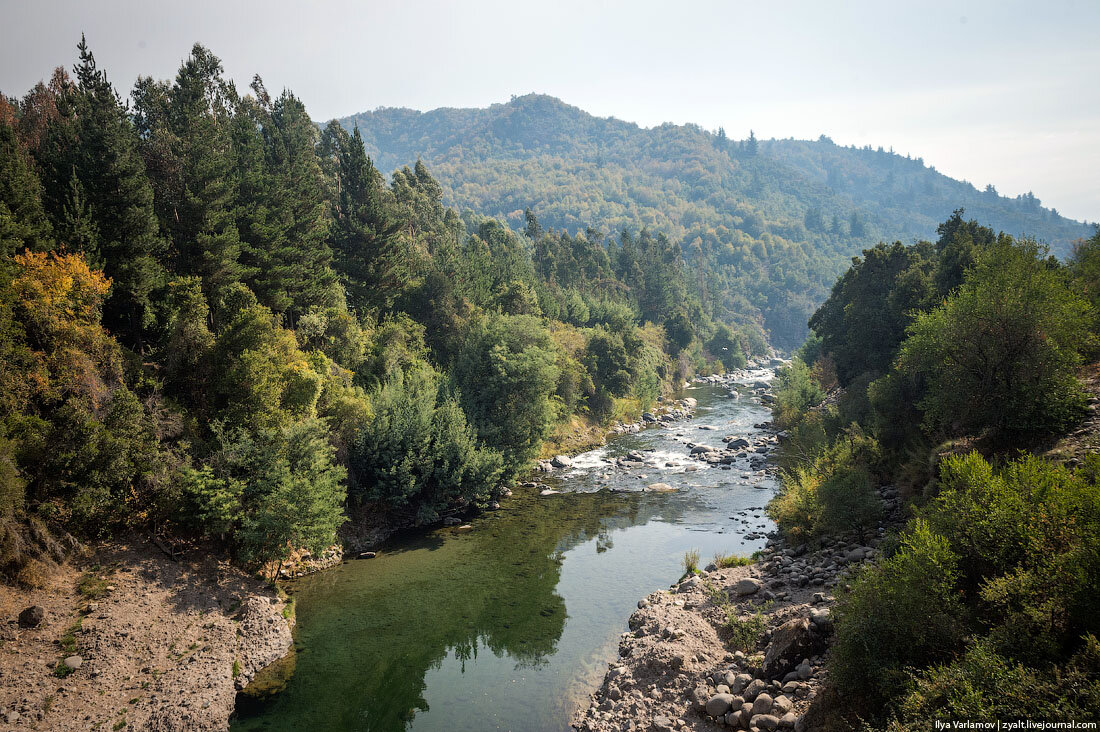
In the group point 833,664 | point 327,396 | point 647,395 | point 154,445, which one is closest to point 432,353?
point 327,396

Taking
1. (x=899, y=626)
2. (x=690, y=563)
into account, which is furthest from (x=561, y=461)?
(x=899, y=626)

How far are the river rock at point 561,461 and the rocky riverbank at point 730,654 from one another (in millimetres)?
25774

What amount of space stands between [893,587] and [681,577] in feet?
51.7

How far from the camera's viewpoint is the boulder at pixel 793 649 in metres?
17.8

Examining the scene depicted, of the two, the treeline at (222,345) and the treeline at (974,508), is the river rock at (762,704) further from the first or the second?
the treeline at (222,345)

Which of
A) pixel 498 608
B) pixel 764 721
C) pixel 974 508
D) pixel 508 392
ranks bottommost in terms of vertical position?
pixel 498 608

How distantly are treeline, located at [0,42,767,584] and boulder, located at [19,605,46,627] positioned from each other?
148cm

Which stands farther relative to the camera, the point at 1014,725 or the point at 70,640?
the point at 70,640

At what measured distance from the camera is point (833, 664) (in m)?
14.9

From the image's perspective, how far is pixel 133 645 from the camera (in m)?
19.9

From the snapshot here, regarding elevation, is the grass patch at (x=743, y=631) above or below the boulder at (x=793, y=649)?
below

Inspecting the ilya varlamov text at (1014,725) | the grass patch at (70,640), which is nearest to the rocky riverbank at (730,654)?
the ilya varlamov text at (1014,725)

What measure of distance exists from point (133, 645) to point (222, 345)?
15.4m

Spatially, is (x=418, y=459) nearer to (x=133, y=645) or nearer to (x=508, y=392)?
(x=508, y=392)
